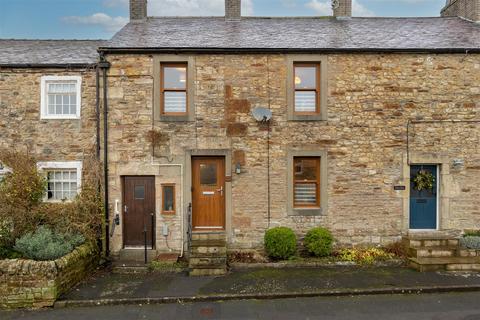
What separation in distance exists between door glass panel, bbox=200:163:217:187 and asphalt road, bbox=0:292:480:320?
4005 mm

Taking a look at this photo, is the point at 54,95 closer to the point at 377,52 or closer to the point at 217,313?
the point at 217,313

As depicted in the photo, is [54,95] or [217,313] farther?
[54,95]

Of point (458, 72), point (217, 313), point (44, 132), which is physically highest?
point (458, 72)

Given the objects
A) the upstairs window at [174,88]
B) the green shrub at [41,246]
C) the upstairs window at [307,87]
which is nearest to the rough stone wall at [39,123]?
the upstairs window at [174,88]

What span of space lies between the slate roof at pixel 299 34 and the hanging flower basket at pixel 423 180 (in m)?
3.69

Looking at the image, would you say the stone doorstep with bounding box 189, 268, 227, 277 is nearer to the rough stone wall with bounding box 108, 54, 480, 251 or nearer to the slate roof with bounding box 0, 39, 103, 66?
the rough stone wall with bounding box 108, 54, 480, 251

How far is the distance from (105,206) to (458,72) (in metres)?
11.1

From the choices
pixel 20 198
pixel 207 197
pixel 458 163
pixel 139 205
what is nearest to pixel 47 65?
pixel 20 198

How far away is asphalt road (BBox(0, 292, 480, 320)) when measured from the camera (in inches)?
283

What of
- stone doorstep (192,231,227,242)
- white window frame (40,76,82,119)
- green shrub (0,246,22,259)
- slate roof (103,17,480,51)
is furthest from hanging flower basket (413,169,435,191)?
green shrub (0,246,22,259)

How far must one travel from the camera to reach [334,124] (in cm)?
1088

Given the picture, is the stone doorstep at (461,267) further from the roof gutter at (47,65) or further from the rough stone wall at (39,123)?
the roof gutter at (47,65)

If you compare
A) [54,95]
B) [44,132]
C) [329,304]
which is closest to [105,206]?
[44,132]

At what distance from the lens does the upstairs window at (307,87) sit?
11039mm
